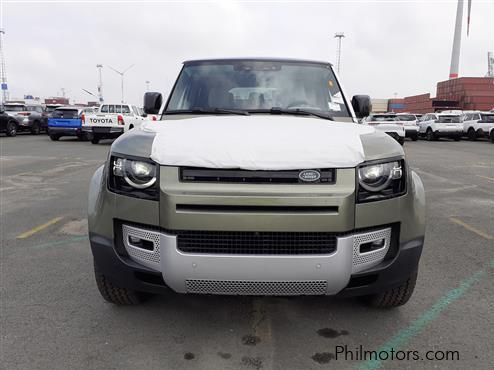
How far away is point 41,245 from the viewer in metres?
4.54

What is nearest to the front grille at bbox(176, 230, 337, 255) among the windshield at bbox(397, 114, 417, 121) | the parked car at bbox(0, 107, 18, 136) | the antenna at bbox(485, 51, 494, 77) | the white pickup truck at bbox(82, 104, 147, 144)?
the white pickup truck at bbox(82, 104, 147, 144)

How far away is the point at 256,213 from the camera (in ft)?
7.35

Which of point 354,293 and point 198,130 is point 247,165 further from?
point 354,293

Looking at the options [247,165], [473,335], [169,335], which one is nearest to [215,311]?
[169,335]

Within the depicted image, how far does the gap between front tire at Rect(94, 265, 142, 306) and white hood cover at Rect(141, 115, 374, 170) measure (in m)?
1.03

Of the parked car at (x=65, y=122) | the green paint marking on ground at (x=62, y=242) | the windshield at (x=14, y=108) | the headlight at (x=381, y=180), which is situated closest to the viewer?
the headlight at (x=381, y=180)

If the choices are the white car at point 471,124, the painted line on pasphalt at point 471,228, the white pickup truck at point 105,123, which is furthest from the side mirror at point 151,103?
the white car at point 471,124

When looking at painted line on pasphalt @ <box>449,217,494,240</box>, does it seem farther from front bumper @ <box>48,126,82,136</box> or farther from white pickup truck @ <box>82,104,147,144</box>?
front bumper @ <box>48,126,82,136</box>

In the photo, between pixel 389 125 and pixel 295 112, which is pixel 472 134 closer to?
pixel 389 125

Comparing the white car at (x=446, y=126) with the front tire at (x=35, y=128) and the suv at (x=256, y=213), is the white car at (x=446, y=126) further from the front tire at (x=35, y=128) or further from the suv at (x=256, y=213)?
the suv at (x=256, y=213)

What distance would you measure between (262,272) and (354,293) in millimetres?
581

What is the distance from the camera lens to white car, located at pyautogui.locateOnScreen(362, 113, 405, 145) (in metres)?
21.0

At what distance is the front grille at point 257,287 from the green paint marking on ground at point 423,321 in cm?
56

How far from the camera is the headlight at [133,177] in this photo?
7.73 ft
